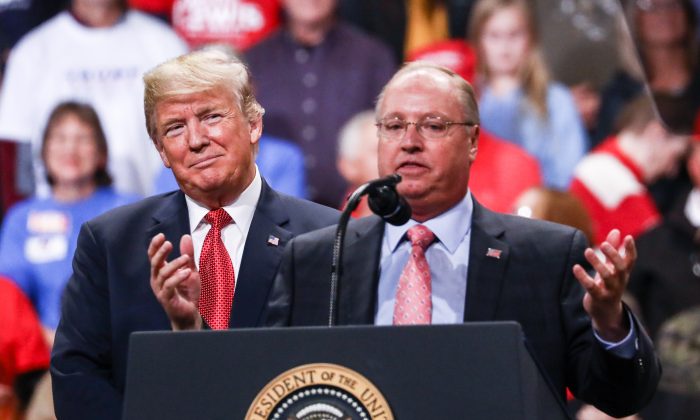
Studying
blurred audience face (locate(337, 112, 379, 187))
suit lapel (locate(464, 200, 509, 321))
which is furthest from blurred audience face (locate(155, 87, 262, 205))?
blurred audience face (locate(337, 112, 379, 187))

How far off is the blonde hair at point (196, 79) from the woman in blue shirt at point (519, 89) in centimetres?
340

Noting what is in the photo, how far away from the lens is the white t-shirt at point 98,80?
598 centimetres

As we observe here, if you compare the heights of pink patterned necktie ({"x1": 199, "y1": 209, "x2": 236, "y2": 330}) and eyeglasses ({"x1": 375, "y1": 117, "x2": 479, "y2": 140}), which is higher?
eyeglasses ({"x1": 375, "y1": 117, "x2": 479, "y2": 140})

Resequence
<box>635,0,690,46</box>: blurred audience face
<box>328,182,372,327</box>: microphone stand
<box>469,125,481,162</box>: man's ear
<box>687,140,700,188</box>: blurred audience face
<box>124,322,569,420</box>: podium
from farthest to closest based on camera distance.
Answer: <box>635,0,690,46</box>: blurred audience face, <box>687,140,700,188</box>: blurred audience face, <box>469,125,481,162</box>: man's ear, <box>328,182,372,327</box>: microphone stand, <box>124,322,569,420</box>: podium

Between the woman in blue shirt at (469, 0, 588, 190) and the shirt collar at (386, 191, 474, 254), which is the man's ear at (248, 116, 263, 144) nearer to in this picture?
the shirt collar at (386, 191, 474, 254)

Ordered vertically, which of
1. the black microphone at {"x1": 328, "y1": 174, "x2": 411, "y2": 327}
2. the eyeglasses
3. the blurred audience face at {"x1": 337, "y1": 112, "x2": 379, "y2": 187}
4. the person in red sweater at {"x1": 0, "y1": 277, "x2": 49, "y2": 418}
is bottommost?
the person in red sweater at {"x1": 0, "y1": 277, "x2": 49, "y2": 418}

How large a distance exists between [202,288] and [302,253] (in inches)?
8.3

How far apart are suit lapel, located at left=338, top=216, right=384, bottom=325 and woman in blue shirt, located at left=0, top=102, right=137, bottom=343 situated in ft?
10.1

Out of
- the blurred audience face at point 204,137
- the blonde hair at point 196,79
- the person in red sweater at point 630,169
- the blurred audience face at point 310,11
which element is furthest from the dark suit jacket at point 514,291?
the blurred audience face at point 310,11

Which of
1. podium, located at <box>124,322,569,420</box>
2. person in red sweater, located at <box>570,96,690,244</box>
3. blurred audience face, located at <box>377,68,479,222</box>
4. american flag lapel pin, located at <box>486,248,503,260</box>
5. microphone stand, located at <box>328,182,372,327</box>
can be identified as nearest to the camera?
podium, located at <box>124,322,569,420</box>

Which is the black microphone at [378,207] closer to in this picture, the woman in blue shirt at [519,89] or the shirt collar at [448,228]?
the shirt collar at [448,228]

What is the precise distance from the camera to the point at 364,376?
1.93 meters

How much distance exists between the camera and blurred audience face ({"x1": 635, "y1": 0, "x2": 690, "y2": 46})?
606 centimetres

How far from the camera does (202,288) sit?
2619 millimetres
